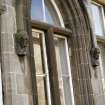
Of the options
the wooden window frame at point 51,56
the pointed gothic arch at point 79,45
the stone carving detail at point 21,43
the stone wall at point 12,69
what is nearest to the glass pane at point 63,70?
the pointed gothic arch at point 79,45

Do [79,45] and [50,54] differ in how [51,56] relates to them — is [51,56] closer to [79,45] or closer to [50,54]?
[50,54]

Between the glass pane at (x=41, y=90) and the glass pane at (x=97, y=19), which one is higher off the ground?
the glass pane at (x=97, y=19)

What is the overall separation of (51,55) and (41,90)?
0.65 metres

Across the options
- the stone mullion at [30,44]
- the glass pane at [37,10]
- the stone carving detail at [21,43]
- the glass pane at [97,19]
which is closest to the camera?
the stone carving detail at [21,43]

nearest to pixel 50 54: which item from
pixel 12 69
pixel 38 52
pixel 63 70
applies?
pixel 38 52

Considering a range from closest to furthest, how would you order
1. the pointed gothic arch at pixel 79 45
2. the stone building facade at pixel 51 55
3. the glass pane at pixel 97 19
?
the stone building facade at pixel 51 55 < the pointed gothic arch at pixel 79 45 < the glass pane at pixel 97 19

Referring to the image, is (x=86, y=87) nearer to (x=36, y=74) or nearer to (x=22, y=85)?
(x=36, y=74)

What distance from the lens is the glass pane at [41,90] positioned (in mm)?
5732

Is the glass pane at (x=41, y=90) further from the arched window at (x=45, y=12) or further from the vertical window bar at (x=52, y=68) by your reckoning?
the arched window at (x=45, y=12)

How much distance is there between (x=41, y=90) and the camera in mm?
5805

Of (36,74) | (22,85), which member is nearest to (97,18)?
(36,74)

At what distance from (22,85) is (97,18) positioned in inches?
133

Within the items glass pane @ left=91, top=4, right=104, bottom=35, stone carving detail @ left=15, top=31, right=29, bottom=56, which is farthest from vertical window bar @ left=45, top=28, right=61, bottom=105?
glass pane @ left=91, top=4, right=104, bottom=35

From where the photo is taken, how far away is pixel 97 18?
7.87m
